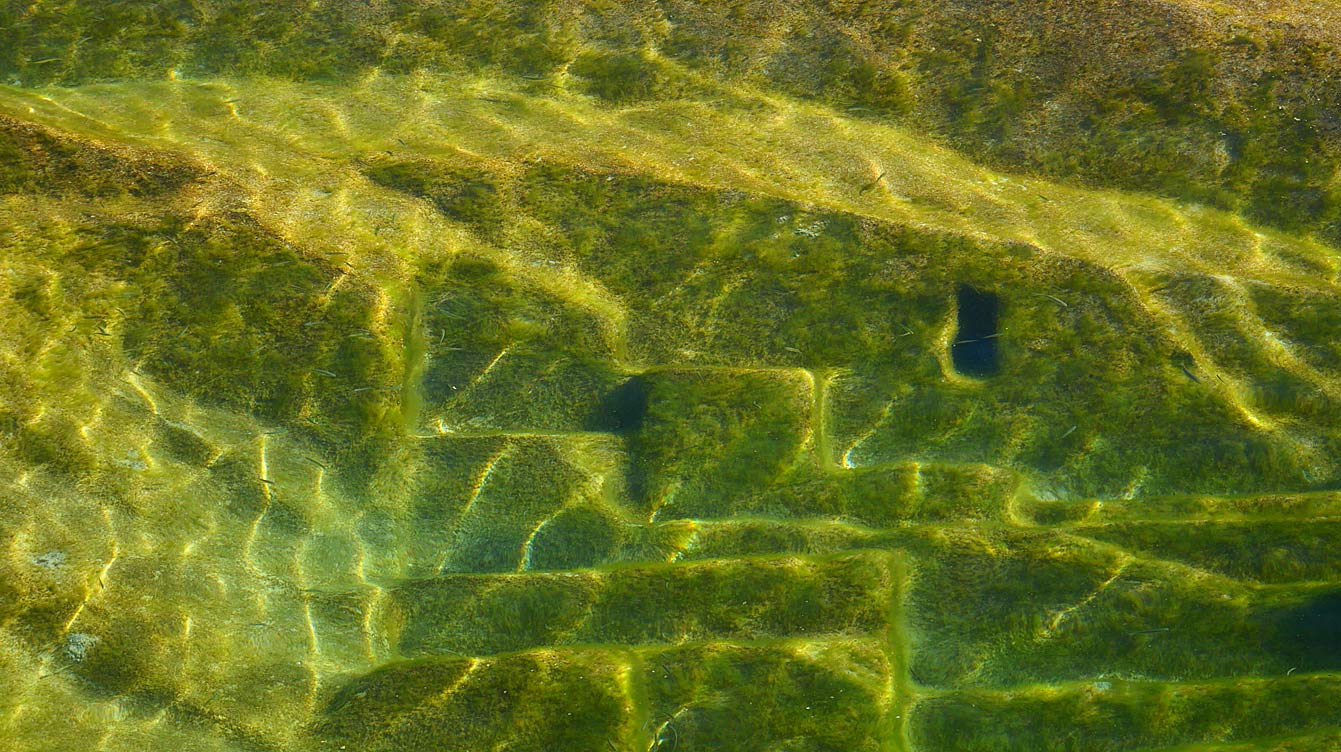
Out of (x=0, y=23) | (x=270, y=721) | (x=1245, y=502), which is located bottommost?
(x=270, y=721)

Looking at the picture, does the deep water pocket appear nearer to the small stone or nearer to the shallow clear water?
the shallow clear water

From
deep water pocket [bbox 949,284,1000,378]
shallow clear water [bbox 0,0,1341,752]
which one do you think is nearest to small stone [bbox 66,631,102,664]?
shallow clear water [bbox 0,0,1341,752]

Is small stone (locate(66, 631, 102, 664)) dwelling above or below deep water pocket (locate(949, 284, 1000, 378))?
below

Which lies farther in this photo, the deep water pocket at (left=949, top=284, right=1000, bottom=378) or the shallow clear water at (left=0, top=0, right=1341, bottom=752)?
the deep water pocket at (left=949, top=284, right=1000, bottom=378)

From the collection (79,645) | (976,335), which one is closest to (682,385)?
(976,335)

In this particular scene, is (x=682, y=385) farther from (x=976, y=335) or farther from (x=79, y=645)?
(x=79, y=645)

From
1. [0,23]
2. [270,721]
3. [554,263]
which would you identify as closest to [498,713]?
[270,721]

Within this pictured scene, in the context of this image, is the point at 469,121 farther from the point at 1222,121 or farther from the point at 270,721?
the point at 1222,121

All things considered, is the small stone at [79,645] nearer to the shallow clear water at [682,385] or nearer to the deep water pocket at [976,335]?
the shallow clear water at [682,385]
